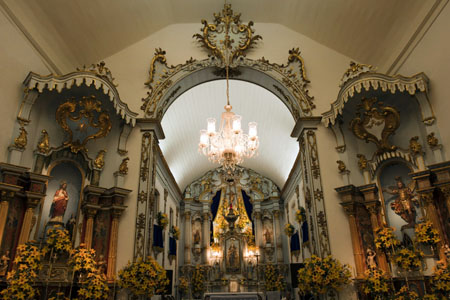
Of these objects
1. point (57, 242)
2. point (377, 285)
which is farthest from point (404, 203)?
point (57, 242)

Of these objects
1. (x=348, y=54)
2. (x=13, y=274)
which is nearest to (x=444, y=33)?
(x=348, y=54)

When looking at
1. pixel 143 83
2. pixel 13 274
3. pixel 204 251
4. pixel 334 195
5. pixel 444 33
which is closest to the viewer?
pixel 13 274

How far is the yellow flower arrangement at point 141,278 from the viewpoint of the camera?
6.65 metres

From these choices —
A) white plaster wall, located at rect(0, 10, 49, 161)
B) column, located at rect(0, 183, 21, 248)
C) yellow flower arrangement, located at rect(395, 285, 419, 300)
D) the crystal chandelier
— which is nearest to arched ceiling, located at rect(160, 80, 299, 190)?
the crystal chandelier

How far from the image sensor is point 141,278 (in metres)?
6.73

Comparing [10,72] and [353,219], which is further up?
[10,72]

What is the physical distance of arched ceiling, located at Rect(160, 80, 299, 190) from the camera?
511 inches

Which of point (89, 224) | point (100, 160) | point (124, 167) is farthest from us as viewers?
point (124, 167)

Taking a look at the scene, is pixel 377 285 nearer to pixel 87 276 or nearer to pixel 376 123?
pixel 376 123

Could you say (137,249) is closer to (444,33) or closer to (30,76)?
(30,76)

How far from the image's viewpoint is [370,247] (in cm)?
724

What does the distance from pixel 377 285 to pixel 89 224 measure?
598cm

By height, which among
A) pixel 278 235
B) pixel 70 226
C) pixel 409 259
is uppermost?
pixel 278 235

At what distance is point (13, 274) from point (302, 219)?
8859 millimetres
